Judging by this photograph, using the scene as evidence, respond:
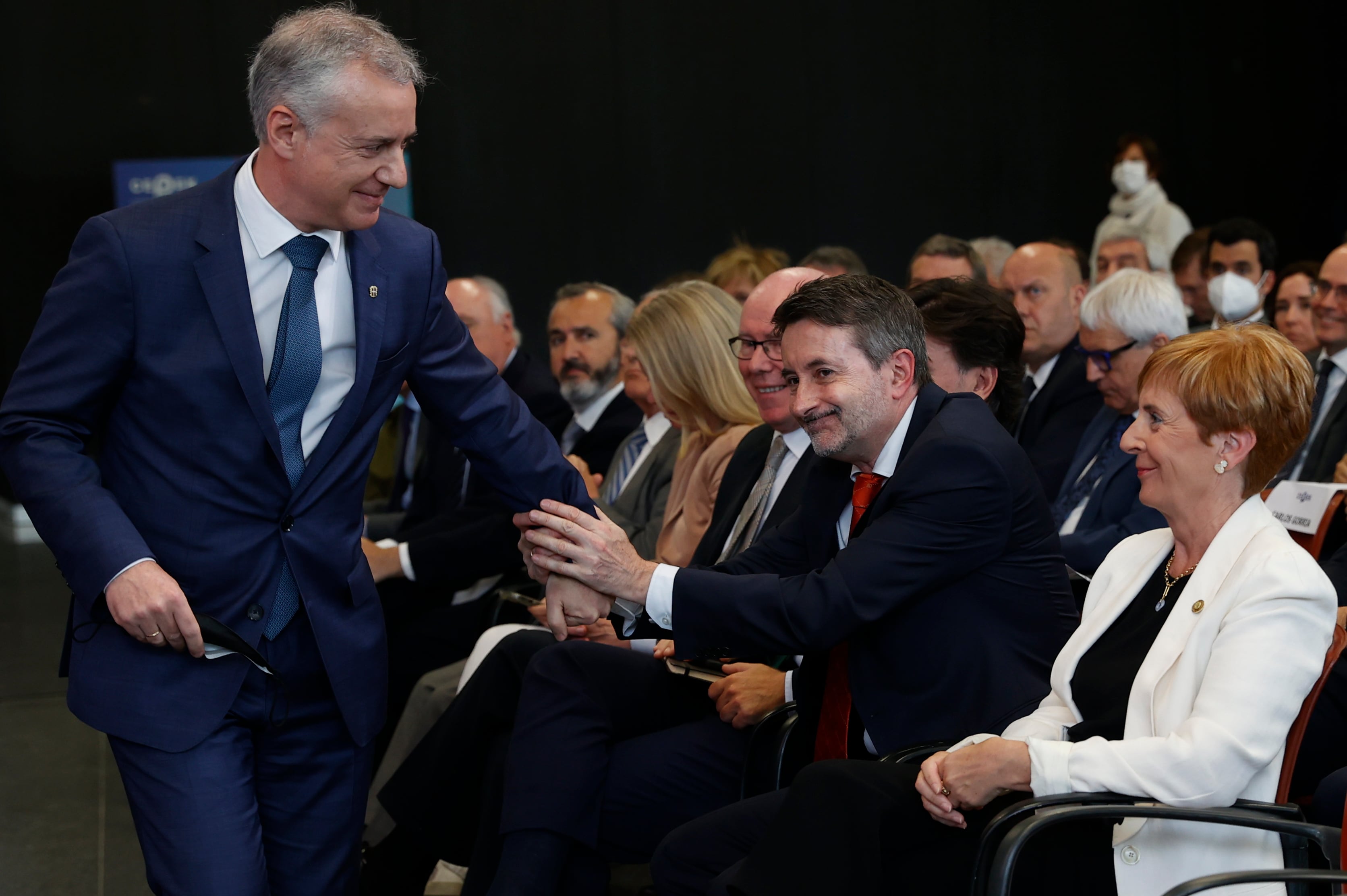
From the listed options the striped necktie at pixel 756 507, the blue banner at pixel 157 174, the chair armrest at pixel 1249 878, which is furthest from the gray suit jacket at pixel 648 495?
the blue banner at pixel 157 174

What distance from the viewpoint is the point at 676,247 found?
955 centimetres

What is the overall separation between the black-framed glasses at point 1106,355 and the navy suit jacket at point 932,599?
5.19 ft

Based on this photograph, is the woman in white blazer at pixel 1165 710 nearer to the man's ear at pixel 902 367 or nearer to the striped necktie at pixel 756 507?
the man's ear at pixel 902 367

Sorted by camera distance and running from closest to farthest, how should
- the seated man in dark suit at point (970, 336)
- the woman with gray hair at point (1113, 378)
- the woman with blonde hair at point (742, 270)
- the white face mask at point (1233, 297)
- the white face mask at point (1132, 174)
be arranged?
the seated man in dark suit at point (970, 336) → the woman with gray hair at point (1113, 378) → the white face mask at point (1233, 297) → the woman with blonde hair at point (742, 270) → the white face mask at point (1132, 174)

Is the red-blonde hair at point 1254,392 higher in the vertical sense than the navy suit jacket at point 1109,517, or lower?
higher

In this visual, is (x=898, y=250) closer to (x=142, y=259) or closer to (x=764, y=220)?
(x=764, y=220)

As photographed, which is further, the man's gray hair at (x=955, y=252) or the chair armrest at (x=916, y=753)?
the man's gray hair at (x=955, y=252)

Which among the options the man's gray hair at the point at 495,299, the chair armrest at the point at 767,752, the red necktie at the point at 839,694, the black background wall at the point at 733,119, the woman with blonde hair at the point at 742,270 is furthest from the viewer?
the black background wall at the point at 733,119

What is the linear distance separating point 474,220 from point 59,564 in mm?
7425

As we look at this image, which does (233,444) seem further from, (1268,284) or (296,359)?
(1268,284)

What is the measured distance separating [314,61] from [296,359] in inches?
16.1

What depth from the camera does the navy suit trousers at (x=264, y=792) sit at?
72.1 inches

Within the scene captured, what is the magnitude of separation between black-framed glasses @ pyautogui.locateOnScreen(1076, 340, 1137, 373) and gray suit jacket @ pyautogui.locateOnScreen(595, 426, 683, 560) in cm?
119

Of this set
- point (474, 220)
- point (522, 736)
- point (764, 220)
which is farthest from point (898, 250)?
point (522, 736)
